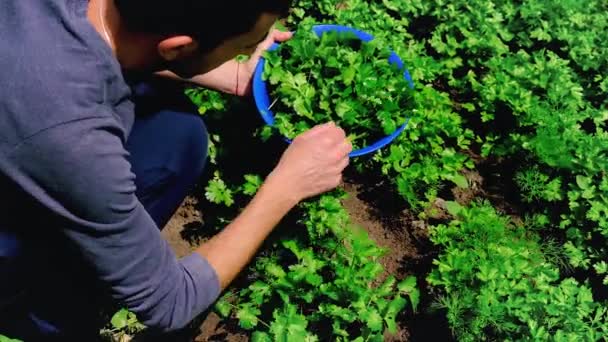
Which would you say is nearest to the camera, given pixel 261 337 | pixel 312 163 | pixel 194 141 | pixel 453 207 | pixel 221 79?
pixel 312 163

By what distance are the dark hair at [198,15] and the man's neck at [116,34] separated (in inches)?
1.0

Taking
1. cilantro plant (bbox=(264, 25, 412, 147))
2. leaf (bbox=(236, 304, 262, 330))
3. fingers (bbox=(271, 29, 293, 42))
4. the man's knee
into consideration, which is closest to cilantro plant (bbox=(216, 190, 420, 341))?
leaf (bbox=(236, 304, 262, 330))

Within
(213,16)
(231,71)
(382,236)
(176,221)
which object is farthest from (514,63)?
(213,16)

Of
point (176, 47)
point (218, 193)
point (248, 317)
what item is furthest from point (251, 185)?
point (176, 47)

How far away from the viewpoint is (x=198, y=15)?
49.7 inches

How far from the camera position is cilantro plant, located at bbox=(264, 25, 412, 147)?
245 cm

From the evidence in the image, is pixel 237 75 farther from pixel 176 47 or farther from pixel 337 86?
pixel 176 47

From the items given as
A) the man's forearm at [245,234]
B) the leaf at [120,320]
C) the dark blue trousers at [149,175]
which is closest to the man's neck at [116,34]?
the dark blue trousers at [149,175]

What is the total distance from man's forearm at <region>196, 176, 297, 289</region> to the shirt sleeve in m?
0.20

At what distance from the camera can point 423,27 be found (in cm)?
369

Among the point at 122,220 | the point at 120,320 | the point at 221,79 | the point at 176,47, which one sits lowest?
the point at 120,320

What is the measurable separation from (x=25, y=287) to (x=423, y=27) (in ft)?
9.51

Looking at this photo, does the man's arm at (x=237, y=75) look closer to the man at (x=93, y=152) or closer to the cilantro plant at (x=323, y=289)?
the cilantro plant at (x=323, y=289)

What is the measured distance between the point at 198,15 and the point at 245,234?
813mm
